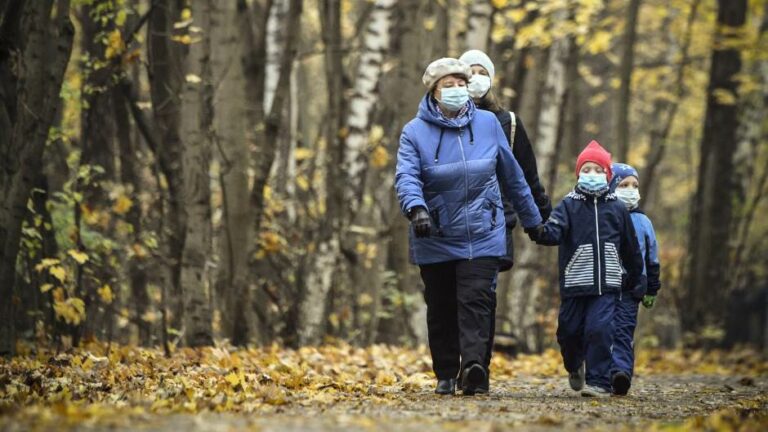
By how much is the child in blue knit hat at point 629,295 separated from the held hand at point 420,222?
7.03ft

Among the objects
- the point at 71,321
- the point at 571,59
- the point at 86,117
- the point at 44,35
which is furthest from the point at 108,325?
the point at 571,59

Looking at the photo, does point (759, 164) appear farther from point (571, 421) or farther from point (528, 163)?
point (571, 421)

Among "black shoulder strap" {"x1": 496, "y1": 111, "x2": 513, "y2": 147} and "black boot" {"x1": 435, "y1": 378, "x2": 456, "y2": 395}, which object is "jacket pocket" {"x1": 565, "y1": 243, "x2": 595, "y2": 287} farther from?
"black boot" {"x1": 435, "y1": 378, "x2": 456, "y2": 395}

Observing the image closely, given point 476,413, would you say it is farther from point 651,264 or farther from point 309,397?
point 651,264

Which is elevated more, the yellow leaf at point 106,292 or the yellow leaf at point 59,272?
the yellow leaf at point 59,272

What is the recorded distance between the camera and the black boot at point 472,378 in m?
8.52

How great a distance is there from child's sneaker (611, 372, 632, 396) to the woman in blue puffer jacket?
49.2 inches

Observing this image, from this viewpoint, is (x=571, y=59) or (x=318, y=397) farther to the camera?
(x=571, y=59)

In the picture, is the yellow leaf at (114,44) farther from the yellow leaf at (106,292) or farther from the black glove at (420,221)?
the black glove at (420,221)

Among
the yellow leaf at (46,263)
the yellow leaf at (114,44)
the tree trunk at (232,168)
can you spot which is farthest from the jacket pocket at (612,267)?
the yellow leaf at (114,44)

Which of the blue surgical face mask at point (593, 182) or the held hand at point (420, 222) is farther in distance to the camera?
the blue surgical face mask at point (593, 182)

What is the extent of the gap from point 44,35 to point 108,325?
3.99 m

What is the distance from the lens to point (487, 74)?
9.50 metres

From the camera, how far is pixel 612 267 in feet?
31.1
